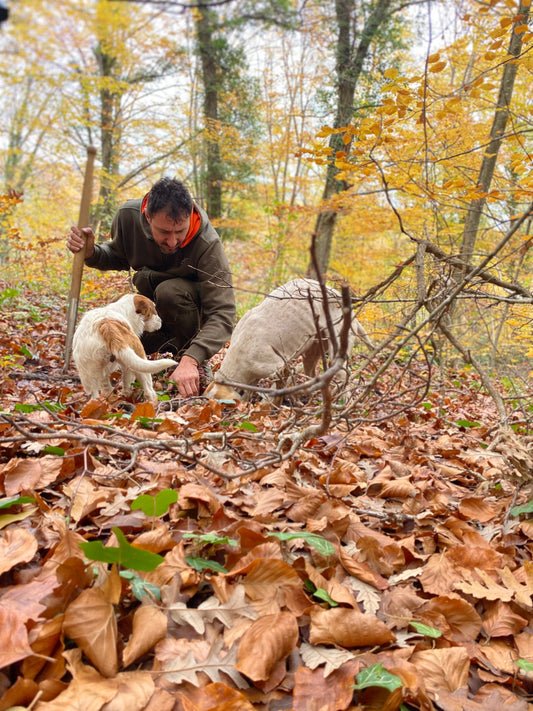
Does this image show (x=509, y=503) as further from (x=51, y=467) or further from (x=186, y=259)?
(x=186, y=259)

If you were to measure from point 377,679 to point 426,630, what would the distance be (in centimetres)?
27

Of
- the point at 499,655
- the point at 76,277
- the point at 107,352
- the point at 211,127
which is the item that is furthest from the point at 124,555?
the point at 211,127

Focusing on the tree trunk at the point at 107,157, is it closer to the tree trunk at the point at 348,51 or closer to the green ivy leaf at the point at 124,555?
the tree trunk at the point at 348,51

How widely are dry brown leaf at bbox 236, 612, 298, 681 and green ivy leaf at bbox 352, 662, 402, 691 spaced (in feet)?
0.58

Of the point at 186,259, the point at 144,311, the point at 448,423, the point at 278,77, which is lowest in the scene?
the point at 448,423

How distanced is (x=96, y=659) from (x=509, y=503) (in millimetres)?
1718

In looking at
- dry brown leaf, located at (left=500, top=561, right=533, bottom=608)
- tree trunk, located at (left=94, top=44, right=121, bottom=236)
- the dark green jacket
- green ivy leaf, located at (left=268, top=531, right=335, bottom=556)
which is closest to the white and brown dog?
the dark green jacket

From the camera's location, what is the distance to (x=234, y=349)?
4.10m

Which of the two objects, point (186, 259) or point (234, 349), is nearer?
point (234, 349)

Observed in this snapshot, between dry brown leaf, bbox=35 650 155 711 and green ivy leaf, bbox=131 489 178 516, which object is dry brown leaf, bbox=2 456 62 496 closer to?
green ivy leaf, bbox=131 489 178 516

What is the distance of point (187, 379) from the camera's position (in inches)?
150

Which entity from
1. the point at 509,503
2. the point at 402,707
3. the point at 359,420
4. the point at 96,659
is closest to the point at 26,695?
the point at 96,659

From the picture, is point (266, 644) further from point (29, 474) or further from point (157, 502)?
point (29, 474)

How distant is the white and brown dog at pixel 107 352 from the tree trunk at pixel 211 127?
10.1 metres
